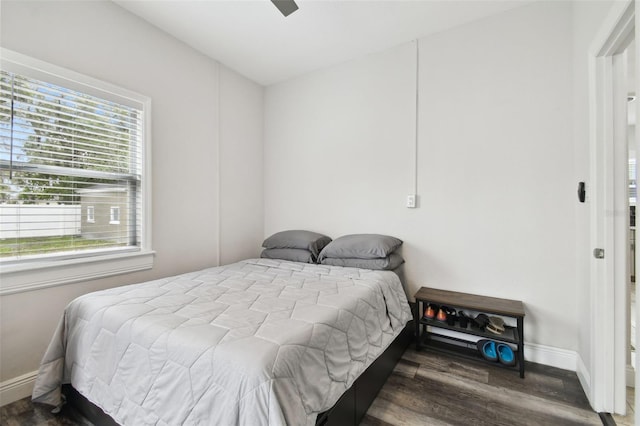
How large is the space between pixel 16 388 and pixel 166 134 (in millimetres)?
2041

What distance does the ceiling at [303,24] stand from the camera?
7.28 feet

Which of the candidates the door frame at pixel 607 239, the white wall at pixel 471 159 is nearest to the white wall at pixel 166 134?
the white wall at pixel 471 159

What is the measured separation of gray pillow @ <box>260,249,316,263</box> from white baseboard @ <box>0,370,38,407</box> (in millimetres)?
1897

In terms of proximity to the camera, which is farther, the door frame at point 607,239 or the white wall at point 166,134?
the white wall at point 166,134

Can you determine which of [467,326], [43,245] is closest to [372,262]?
[467,326]

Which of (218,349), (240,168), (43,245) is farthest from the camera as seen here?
(240,168)

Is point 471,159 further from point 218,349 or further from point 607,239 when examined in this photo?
point 218,349

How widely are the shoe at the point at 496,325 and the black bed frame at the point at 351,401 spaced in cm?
80

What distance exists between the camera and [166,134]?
255 centimetres

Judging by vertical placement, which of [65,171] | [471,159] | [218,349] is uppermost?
[471,159]

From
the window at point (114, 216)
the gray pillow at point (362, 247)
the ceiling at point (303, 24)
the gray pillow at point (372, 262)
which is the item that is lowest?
the gray pillow at point (372, 262)

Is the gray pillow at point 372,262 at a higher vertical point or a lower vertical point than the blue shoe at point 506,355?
higher

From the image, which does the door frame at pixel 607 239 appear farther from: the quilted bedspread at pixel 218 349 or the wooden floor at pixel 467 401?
the quilted bedspread at pixel 218 349

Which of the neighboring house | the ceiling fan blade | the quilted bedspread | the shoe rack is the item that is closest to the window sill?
the neighboring house
